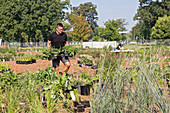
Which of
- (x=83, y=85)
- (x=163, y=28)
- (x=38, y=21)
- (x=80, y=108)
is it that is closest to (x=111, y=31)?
(x=163, y=28)

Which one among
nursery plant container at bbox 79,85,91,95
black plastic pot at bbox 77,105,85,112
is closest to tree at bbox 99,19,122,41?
nursery plant container at bbox 79,85,91,95

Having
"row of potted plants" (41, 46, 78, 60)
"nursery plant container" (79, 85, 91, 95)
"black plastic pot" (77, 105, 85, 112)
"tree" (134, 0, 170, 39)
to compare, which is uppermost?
"tree" (134, 0, 170, 39)

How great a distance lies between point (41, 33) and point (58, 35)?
126 ft

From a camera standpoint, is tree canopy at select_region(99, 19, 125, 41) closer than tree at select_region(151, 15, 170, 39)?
No

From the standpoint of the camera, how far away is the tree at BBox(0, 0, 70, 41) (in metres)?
43.0

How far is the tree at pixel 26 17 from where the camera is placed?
141 ft

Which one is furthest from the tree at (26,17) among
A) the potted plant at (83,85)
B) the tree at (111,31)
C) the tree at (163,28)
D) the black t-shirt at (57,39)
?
the potted plant at (83,85)

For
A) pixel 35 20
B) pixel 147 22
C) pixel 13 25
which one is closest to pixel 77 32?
pixel 35 20

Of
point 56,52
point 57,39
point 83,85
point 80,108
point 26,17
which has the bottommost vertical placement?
point 80,108

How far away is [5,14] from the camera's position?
44.1 meters

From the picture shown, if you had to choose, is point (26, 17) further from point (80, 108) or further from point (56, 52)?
point (80, 108)

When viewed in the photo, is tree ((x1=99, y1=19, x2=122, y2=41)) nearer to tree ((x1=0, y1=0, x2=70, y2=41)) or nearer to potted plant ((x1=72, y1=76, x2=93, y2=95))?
tree ((x1=0, y1=0, x2=70, y2=41))

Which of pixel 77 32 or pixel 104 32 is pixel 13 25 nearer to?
pixel 77 32

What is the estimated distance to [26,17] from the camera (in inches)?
1683
